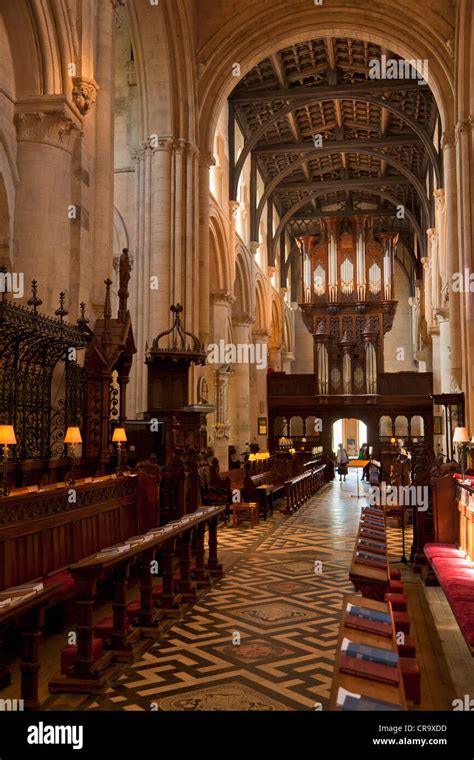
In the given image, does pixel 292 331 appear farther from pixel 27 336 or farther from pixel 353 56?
pixel 27 336

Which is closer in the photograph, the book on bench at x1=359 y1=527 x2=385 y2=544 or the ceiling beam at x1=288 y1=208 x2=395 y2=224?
the book on bench at x1=359 y1=527 x2=385 y2=544

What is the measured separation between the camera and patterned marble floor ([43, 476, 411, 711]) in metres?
3.90

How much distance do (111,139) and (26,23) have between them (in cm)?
181

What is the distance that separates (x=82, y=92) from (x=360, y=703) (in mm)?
8289

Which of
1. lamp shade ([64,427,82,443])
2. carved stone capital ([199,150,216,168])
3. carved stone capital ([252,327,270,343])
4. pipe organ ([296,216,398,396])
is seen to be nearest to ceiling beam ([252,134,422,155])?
pipe organ ([296,216,398,396])

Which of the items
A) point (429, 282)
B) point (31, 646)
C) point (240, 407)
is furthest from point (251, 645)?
point (429, 282)

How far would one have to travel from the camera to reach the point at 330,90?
64.3ft

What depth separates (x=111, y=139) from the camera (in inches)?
381

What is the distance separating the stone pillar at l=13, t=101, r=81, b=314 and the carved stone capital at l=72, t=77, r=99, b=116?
173 mm

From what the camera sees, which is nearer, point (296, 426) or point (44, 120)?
point (44, 120)

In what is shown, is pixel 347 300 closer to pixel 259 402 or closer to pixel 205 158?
pixel 259 402

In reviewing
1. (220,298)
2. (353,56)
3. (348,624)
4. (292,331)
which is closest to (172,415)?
(220,298)

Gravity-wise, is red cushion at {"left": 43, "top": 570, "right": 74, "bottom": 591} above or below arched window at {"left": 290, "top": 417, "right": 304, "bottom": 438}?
below

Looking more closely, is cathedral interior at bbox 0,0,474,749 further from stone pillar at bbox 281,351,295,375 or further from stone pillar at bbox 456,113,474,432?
stone pillar at bbox 281,351,295,375
